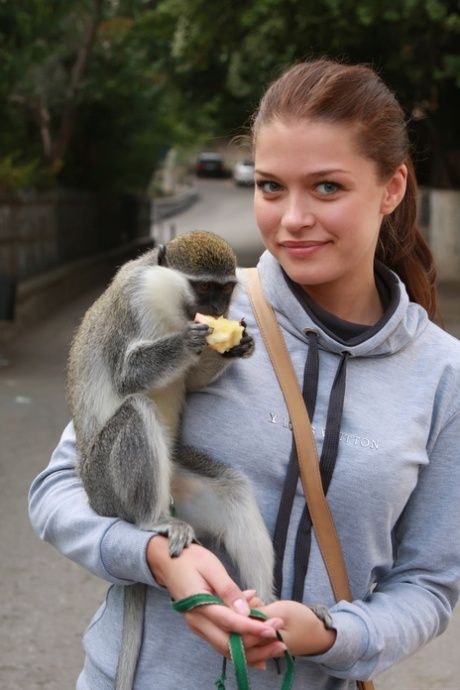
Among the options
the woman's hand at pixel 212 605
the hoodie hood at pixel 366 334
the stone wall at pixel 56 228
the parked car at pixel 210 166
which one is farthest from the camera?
the parked car at pixel 210 166

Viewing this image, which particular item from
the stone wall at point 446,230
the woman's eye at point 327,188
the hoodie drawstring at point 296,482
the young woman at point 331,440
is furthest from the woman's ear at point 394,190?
the stone wall at point 446,230

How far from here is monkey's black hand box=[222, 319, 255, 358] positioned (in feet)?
6.97

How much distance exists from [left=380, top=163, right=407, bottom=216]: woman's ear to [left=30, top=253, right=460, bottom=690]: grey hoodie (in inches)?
9.2

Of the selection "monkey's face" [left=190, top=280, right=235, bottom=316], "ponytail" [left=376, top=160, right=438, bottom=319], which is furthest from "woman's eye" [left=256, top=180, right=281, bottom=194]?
"monkey's face" [left=190, top=280, right=235, bottom=316]

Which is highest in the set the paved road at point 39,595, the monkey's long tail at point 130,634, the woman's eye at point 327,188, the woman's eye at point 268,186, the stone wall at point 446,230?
the woman's eye at point 327,188

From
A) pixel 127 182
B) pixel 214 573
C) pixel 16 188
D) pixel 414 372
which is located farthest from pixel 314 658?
pixel 127 182

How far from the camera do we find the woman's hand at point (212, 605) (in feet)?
5.62

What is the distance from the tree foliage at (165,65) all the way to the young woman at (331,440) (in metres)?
9.29

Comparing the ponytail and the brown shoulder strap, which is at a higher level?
the ponytail

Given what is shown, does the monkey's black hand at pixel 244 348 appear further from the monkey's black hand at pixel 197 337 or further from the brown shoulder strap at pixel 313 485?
the monkey's black hand at pixel 197 337

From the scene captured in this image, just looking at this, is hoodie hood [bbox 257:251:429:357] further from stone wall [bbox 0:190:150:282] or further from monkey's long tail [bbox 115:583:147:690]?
stone wall [bbox 0:190:150:282]

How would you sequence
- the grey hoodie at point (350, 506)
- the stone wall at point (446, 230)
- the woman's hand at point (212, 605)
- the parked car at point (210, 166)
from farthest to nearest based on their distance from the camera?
the parked car at point (210, 166) < the stone wall at point (446, 230) < the grey hoodie at point (350, 506) < the woman's hand at point (212, 605)

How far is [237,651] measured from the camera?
1716 millimetres

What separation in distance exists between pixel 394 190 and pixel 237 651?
3.32 feet
